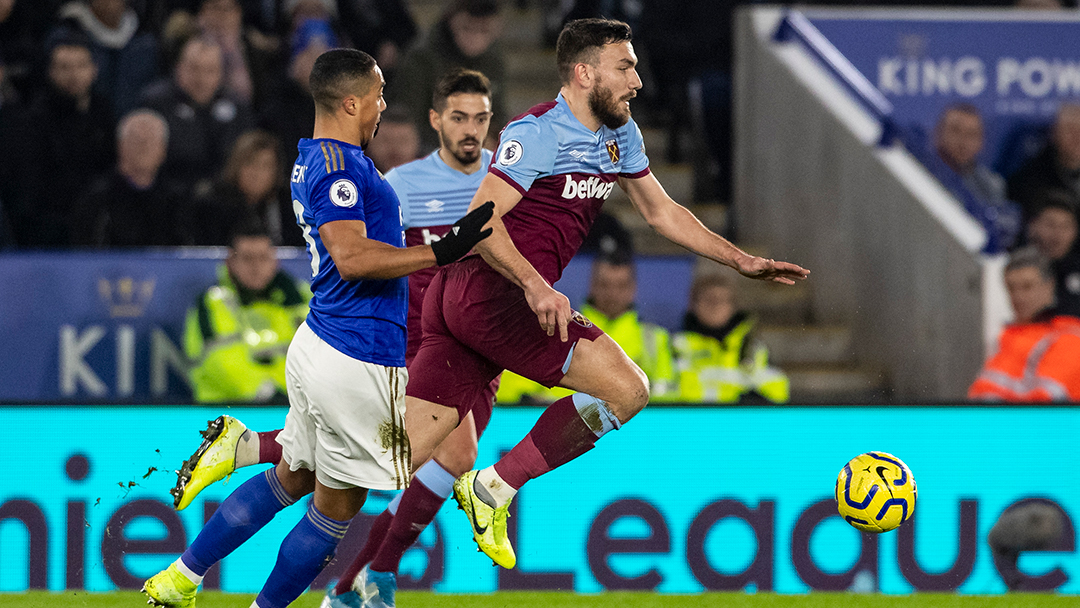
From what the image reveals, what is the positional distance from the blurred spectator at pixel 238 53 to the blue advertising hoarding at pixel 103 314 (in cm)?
143

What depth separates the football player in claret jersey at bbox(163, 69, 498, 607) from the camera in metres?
5.11

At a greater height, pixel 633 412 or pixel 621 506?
pixel 633 412

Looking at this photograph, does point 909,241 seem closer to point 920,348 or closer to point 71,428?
point 920,348

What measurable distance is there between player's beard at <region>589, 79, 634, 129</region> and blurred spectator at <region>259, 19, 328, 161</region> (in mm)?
4413

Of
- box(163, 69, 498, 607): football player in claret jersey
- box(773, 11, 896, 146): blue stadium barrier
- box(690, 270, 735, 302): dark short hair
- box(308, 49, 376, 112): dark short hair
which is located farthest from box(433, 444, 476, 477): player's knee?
box(773, 11, 896, 146): blue stadium barrier

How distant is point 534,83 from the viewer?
428 inches

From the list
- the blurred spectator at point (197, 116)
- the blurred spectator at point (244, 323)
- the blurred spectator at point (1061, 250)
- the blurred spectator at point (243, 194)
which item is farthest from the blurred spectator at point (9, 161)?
the blurred spectator at point (1061, 250)

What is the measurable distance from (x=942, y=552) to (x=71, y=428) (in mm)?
3985

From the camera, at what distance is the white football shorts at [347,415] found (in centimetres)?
446

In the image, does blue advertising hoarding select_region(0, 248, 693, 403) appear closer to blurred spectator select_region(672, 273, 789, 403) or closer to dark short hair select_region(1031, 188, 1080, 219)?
blurred spectator select_region(672, 273, 789, 403)

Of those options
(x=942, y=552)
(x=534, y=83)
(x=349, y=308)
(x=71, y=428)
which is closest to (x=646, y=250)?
(x=534, y=83)

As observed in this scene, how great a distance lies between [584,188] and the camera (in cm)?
503

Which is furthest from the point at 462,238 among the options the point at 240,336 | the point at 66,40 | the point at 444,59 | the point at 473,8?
the point at 66,40

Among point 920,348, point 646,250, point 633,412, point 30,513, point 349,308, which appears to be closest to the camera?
point 349,308
